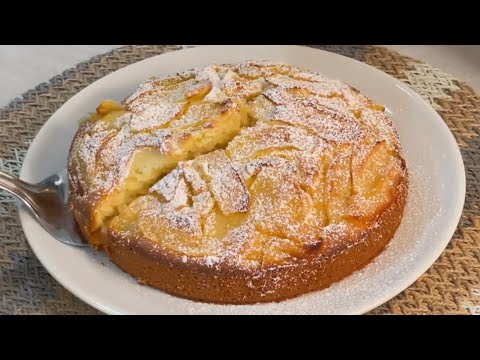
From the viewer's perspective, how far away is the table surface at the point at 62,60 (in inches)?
110

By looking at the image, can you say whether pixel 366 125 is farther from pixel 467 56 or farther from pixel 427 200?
pixel 467 56

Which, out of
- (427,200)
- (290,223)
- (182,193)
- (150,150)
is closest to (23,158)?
(150,150)

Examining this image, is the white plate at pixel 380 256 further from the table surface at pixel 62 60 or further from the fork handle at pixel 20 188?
the table surface at pixel 62 60

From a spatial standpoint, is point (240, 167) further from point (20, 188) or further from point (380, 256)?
point (20, 188)

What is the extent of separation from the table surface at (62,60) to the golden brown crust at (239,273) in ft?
4.33

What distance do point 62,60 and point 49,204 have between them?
125 cm

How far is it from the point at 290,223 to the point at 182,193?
11.1 inches

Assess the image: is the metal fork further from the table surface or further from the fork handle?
the table surface

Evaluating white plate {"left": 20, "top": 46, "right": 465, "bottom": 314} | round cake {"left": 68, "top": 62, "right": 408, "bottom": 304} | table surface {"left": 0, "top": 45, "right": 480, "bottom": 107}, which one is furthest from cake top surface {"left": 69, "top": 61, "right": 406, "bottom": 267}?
table surface {"left": 0, "top": 45, "right": 480, "bottom": 107}

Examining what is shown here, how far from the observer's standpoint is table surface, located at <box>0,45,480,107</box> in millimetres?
2801

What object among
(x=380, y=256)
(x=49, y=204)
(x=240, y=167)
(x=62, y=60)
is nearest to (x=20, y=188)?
(x=49, y=204)

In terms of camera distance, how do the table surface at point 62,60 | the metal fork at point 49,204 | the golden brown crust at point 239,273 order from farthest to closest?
the table surface at point 62,60 < the metal fork at point 49,204 < the golden brown crust at point 239,273

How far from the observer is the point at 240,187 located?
1.65 meters

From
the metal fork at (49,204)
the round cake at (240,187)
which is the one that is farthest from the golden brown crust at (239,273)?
the metal fork at (49,204)
